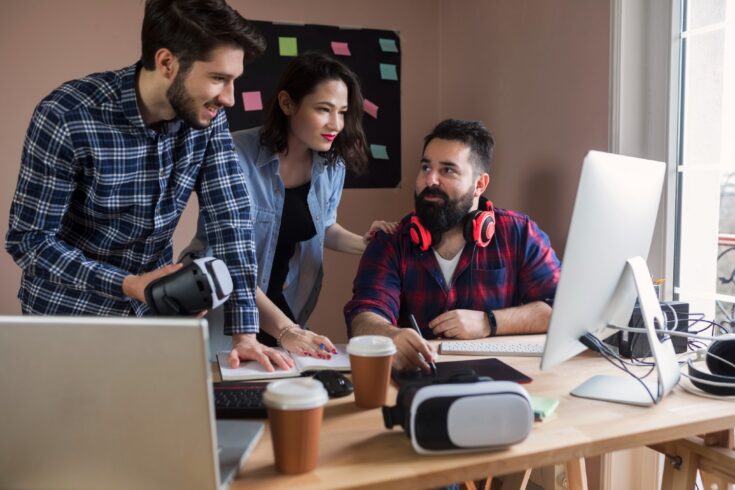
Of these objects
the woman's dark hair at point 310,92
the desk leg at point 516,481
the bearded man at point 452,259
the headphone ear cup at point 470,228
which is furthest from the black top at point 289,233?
the desk leg at point 516,481

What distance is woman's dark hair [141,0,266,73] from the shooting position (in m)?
1.43

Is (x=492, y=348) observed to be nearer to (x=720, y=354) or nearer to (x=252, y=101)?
(x=720, y=354)

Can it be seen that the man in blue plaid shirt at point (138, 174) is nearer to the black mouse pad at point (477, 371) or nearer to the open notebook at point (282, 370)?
the open notebook at point (282, 370)

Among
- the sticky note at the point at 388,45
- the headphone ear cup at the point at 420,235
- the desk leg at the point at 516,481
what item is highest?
the sticky note at the point at 388,45

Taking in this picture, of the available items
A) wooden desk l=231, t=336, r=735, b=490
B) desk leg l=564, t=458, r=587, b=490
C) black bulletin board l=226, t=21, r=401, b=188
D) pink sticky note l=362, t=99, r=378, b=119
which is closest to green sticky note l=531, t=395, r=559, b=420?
wooden desk l=231, t=336, r=735, b=490

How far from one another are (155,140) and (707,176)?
1.62 metres

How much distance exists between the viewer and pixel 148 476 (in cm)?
81

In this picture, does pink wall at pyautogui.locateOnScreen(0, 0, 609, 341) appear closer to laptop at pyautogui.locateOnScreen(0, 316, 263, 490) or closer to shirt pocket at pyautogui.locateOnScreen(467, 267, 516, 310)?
shirt pocket at pyautogui.locateOnScreen(467, 267, 516, 310)

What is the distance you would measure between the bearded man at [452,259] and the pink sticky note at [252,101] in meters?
1.23

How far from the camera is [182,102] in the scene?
147 cm

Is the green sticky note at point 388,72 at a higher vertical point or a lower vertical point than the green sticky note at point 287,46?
lower

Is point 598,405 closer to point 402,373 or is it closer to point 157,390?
point 402,373

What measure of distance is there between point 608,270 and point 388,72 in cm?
222

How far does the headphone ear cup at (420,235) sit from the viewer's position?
6.25ft
